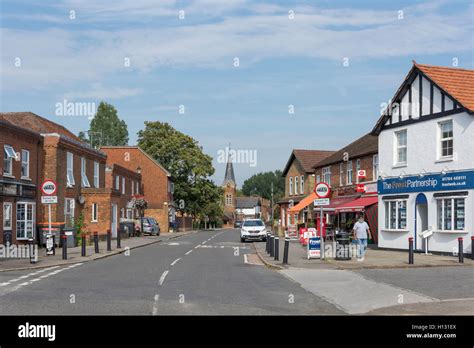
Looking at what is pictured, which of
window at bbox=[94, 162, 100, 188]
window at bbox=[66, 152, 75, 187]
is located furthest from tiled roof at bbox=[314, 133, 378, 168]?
window at bbox=[66, 152, 75, 187]

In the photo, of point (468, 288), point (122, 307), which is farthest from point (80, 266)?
point (468, 288)

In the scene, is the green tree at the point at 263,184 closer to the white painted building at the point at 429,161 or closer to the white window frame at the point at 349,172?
the white window frame at the point at 349,172

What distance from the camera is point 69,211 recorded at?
127 ft

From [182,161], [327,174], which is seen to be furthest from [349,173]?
[182,161]

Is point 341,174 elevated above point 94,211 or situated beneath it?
elevated above

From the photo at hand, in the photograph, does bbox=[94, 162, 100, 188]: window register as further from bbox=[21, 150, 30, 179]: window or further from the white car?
bbox=[21, 150, 30, 179]: window

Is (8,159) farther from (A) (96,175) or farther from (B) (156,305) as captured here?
(B) (156,305)

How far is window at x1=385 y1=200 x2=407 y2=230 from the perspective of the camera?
29.4 metres

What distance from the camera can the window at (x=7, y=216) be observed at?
29.1 metres

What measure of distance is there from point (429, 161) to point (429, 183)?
102 centimetres

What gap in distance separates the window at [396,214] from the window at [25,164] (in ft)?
61.6

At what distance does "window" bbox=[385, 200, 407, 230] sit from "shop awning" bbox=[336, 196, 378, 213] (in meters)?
3.38

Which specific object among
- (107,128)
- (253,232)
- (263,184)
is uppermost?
(107,128)

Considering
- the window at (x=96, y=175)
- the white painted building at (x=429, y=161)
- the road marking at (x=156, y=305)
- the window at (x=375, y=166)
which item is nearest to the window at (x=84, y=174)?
the window at (x=96, y=175)
